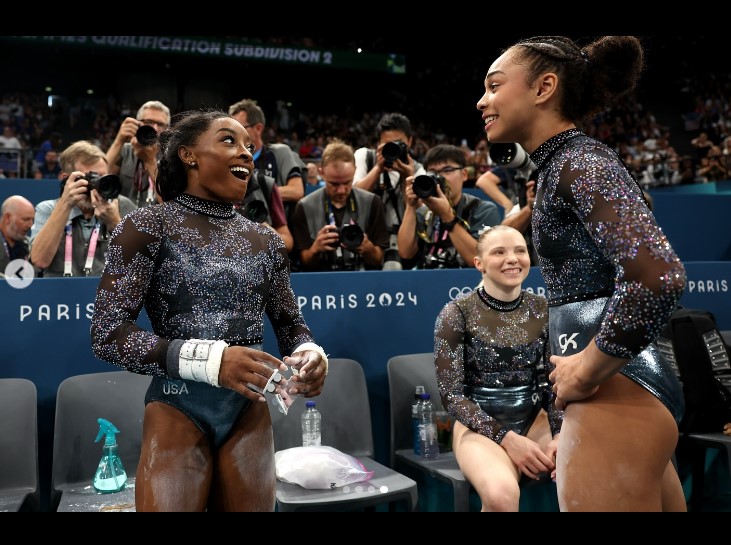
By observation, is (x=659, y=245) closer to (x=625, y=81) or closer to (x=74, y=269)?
(x=625, y=81)

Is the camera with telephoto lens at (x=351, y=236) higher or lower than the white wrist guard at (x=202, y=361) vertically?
higher

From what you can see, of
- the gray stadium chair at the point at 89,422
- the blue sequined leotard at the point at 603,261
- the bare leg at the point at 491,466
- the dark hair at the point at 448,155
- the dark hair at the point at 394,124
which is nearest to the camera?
the blue sequined leotard at the point at 603,261

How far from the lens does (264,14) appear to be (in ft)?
5.21

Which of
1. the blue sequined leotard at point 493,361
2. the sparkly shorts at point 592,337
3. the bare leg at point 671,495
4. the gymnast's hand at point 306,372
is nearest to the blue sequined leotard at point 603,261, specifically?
the sparkly shorts at point 592,337

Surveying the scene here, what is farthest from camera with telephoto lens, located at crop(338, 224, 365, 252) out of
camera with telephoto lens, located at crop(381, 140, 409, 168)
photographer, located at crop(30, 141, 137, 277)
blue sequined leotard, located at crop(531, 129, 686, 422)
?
blue sequined leotard, located at crop(531, 129, 686, 422)

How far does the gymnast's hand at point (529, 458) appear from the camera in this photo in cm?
259

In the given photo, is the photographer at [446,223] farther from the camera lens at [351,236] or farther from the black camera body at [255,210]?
the black camera body at [255,210]

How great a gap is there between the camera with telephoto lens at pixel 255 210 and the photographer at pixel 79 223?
0.60 meters

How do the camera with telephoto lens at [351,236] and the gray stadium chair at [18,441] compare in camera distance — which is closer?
the gray stadium chair at [18,441]

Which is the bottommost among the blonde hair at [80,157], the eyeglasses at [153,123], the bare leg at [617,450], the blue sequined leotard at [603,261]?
the bare leg at [617,450]

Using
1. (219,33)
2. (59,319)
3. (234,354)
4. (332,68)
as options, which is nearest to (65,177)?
(59,319)

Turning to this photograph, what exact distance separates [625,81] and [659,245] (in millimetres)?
456

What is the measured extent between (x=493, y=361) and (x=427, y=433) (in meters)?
0.50

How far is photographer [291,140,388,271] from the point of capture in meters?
3.77
